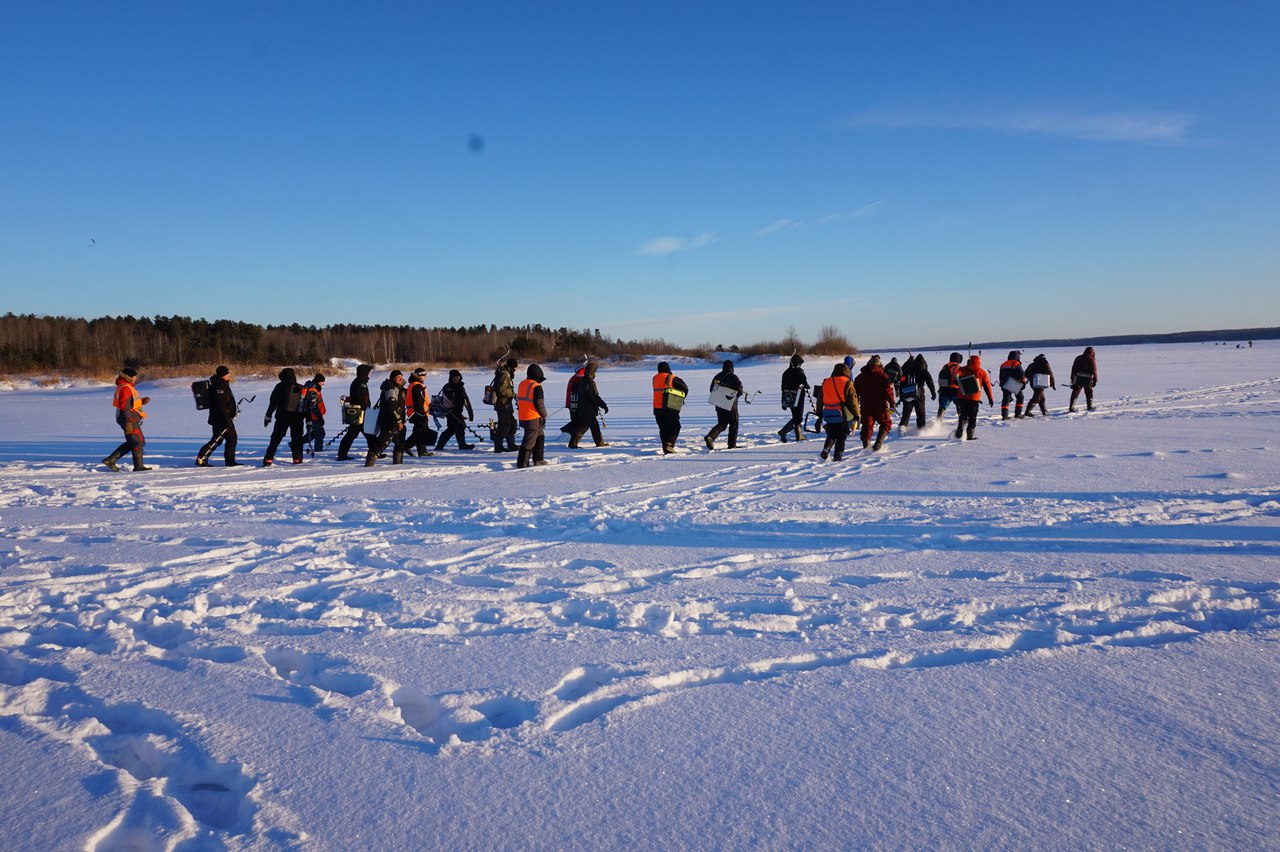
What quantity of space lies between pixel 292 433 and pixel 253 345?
290ft

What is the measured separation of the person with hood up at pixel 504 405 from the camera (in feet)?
39.9

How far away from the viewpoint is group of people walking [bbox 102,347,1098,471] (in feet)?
36.2

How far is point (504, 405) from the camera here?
12.6 meters

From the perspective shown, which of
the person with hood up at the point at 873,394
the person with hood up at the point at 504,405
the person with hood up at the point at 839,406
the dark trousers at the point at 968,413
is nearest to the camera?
the person with hood up at the point at 839,406

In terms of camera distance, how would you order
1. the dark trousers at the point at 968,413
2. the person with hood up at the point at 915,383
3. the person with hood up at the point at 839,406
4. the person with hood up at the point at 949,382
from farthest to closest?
the person with hood up at the point at 915,383
the person with hood up at the point at 949,382
the dark trousers at the point at 968,413
the person with hood up at the point at 839,406

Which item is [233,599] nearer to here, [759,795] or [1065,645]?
[759,795]

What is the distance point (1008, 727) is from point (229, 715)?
3.38m

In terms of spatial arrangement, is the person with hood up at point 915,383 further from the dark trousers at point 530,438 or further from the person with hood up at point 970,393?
the dark trousers at point 530,438

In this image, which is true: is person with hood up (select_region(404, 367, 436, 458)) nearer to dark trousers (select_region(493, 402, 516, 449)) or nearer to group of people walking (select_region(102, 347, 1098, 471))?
group of people walking (select_region(102, 347, 1098, 471))

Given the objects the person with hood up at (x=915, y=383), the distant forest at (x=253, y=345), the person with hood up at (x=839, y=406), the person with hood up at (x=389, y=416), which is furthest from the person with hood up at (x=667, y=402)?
the distant forest at (x=253, y=345)

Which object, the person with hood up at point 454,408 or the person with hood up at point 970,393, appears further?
the person with hood up at point 454,408

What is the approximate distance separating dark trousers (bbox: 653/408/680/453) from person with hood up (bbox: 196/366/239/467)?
262 inches

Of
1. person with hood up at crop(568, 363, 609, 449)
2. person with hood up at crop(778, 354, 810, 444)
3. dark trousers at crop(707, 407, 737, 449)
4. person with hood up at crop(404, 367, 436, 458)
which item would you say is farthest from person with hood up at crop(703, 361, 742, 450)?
person with hood up at crop(404, 367, 436, 458)

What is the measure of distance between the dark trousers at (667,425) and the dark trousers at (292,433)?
19.2 ft
